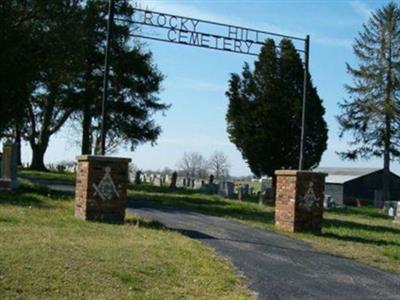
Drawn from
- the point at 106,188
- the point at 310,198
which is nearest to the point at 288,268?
the point at 106,188

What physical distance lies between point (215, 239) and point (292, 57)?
2725 cm

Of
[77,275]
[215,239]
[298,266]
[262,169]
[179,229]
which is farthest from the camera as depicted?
[262,169]

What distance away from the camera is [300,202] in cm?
1591

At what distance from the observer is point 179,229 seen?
1395cm

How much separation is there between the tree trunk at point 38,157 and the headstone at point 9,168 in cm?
2236

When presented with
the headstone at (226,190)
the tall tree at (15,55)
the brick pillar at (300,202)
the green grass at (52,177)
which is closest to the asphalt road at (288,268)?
the brick pillar at (300,202)

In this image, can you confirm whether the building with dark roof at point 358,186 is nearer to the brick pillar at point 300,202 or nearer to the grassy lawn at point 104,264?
the brick pillar at point 300,202

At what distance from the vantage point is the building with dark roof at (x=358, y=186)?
163 ft

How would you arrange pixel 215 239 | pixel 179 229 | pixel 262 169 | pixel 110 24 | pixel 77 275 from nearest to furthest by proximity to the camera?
pixel 77 275 → pixel 215 239 → pixel 179 229 → pixel 110 24 → pixel 262 169

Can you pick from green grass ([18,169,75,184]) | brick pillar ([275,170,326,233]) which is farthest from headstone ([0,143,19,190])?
brick pillar ([275,170,326,233])

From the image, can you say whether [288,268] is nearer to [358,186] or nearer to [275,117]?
[275,117]

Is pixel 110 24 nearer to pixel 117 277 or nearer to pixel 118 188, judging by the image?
pixel 118 188

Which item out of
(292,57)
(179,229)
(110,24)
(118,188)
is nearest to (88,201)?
(118,188)

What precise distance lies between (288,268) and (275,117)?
27579mm
